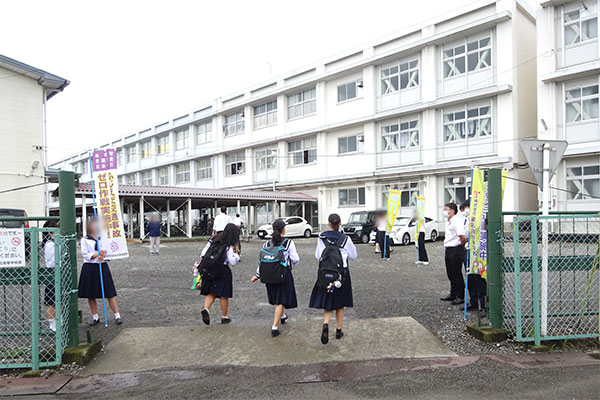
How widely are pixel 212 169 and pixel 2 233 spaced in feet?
114

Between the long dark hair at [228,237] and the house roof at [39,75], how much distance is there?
17.1m

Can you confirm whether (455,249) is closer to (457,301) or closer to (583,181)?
(457,301)

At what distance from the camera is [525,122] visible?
21.0 m

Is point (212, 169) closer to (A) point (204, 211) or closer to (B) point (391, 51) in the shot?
(A) point (204, 211)

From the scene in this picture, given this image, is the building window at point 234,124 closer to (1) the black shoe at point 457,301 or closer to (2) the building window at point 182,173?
(2) the building window at point 182,173

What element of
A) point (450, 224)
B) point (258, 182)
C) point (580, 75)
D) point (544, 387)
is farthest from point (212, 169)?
point (544, 387)

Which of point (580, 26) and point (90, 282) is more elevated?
point (580, 26)

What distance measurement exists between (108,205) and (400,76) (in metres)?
22.2

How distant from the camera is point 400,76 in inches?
979

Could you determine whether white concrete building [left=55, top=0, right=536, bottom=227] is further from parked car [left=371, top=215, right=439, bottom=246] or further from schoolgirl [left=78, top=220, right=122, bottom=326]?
schoolgirl [left=78, top=220, right=122, bottom=326]

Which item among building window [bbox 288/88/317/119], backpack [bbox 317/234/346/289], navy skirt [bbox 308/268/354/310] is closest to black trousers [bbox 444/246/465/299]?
navy skirt [bbox 308/268/354/310]

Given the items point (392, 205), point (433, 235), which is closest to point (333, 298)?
point (392, 205)

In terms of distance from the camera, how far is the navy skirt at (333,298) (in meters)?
5.11

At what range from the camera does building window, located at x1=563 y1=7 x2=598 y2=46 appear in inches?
689
